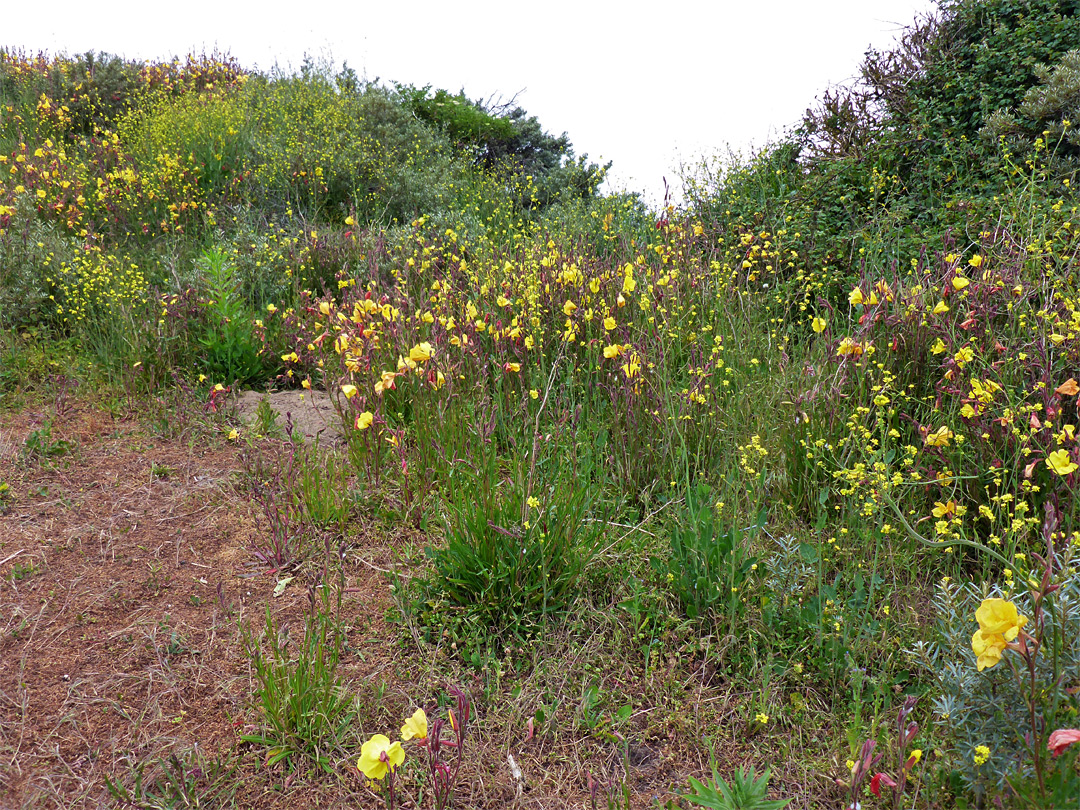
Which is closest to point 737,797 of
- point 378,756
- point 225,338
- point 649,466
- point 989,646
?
point 989,646

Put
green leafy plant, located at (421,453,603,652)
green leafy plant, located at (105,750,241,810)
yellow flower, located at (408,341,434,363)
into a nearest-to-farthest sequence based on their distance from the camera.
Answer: green leafy plant, located at (105,750,241,810) → green leafy plant, located at (421,453,603,652) → yellow flower, located at (408,341,434,363)

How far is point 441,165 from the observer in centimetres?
816

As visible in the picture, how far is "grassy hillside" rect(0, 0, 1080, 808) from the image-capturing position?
6.44ft

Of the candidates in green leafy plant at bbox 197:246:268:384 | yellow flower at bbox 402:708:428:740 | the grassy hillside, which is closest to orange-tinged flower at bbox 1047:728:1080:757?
the grassy hillside

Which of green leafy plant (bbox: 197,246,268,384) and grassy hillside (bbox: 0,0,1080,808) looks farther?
green leafy plant (bbox: 197,246,268,384)

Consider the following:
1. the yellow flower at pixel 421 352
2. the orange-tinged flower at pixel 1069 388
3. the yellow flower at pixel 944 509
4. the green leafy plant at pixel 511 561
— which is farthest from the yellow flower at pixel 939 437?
the yellow flower at pixel 421 352

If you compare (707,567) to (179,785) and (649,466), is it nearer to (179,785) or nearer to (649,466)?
(649,466)

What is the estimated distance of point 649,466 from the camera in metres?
3.08

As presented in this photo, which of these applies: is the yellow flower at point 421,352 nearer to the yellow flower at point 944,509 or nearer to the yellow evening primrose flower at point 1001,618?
the yellow flower at point 944,509

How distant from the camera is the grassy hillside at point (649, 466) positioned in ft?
6.44

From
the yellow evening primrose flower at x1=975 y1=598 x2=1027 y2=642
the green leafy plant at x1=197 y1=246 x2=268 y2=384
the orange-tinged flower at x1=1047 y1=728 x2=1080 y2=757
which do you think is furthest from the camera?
the green leafy plant at x1=197 y1=246 x2=268 y2=384

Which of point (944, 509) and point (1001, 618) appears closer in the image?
point (1001, 618)

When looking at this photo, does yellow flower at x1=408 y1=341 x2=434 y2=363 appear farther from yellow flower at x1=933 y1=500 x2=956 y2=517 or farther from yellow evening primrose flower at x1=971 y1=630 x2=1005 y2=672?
yellow evening primrose flower at x1=971 y1=630 x2=1005 y2=672

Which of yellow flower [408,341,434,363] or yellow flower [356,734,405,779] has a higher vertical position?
yellow flower [408,341,434,363]
